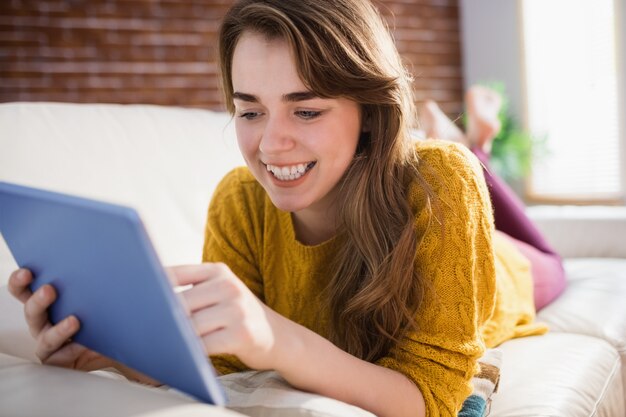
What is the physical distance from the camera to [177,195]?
1.57 metres

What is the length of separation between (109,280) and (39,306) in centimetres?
20

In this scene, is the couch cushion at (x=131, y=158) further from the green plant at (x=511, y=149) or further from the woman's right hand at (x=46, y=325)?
the green plant at (x=511, y=149)

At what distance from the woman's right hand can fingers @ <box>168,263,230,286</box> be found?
19 cm

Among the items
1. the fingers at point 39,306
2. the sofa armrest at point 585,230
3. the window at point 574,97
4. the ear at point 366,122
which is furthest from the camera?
the window at point 574,97

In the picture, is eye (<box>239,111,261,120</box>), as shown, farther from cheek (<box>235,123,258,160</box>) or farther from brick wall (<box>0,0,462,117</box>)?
brick wall (<box>0,0,462,117</box>)

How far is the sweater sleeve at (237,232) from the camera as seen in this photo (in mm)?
1321

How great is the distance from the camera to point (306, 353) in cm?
84

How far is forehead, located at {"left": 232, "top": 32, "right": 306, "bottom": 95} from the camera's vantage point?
1.05 m

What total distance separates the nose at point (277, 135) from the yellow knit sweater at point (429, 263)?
0.75 ft

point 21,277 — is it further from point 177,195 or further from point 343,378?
point 177,195

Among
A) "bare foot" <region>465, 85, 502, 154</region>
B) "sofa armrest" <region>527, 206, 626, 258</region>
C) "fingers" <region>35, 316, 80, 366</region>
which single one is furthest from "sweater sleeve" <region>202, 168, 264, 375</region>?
"sofa armrest" <region>527, 206, 626, 258</region>

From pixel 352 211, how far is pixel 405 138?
0.15 m

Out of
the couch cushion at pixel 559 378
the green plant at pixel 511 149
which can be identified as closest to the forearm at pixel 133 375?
the couch cushion at pixel 559 378

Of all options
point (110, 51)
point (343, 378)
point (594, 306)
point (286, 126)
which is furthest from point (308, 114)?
point (110, 51)
